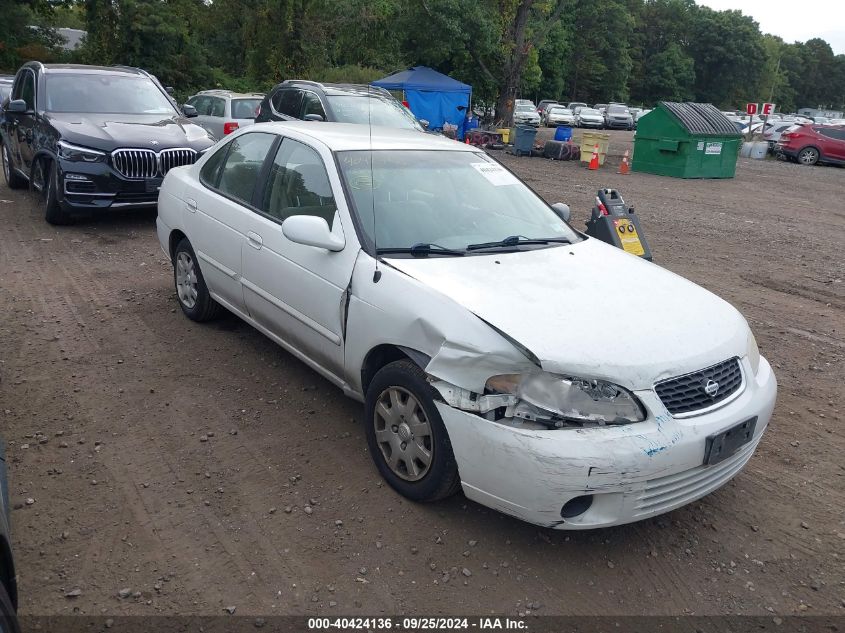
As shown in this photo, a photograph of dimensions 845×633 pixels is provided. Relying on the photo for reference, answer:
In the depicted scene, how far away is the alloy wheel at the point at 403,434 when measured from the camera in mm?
3301

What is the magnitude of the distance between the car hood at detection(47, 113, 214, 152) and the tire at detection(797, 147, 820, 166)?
23.0m

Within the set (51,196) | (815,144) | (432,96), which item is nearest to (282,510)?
(51,196)

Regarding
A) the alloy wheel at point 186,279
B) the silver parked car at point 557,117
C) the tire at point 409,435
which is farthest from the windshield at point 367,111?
the silver parked car at point 557,117

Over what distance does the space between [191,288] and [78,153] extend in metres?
3.78

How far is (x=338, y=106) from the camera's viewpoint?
11375 millimetres

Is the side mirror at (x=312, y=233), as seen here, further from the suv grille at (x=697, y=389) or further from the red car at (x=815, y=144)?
the red car at (x=815, y=144)

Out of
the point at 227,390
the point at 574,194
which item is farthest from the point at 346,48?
the point at 227,390

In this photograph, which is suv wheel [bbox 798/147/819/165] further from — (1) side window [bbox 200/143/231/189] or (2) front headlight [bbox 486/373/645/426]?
(2) front headlight [bbox 486/373/645/426]

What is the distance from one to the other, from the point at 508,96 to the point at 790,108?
89.5 meters

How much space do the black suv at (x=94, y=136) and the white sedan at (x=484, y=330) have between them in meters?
4.14

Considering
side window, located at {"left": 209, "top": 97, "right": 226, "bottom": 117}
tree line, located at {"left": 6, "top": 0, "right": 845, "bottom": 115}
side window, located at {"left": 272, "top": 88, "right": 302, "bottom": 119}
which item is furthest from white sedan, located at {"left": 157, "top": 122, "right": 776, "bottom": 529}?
tree line, located at {"left": 6, "top": 0, "right": 845, "bottom": 115}

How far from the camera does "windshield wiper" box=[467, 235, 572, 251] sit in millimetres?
3951

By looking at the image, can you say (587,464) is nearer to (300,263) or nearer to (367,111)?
(300,263)

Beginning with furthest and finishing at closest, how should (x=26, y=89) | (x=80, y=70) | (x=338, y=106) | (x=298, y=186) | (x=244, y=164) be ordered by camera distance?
(x=338, y=106), (x=26, y=89), (x=80, y=70), (x=244, y=164), (x=298, y=186)
